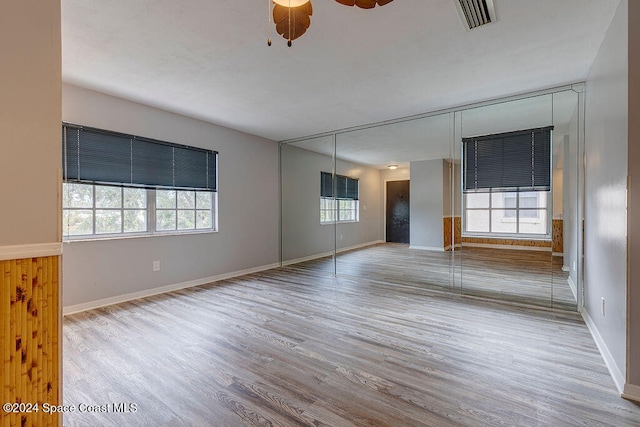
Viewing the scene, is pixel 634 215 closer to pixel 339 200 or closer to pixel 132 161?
pixel 132 161

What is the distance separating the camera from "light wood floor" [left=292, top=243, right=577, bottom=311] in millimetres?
3610

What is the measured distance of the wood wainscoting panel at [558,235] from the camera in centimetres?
361

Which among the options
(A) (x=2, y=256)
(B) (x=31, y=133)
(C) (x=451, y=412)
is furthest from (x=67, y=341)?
(C) (x=451, y=412)

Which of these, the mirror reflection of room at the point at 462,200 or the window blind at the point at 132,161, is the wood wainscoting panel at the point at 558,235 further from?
the window blind at the point at 132,161

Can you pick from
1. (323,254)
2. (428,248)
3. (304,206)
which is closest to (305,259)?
(323,254)

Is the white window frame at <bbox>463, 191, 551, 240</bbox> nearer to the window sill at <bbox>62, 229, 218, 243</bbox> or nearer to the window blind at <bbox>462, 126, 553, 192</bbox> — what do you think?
the window blind at <bbox>462, 126, 553, 192</bbox>

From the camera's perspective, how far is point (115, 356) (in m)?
2.24

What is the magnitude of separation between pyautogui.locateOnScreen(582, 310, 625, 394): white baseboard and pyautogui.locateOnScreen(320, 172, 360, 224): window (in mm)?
3684

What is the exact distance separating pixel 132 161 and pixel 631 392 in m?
4.80

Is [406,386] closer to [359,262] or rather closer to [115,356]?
[115,356]

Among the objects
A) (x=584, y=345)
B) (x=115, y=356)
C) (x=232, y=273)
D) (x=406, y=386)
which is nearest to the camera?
(x=406, y=386)

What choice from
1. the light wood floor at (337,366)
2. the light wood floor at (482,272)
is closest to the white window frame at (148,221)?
the light wood floor at (337,366)

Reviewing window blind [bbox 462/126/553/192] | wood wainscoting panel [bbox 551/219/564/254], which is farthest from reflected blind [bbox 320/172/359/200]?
wood wainscoting panel [bbox 551/219/564/254]

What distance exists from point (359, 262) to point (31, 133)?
5.13 m
